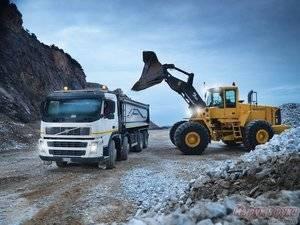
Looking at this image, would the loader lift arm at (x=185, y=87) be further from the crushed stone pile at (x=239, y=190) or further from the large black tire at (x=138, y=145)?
the crushed stone pile at (x=239, y=190)

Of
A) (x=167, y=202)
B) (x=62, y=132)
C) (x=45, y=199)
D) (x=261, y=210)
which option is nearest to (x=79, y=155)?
(x=62, y=132)

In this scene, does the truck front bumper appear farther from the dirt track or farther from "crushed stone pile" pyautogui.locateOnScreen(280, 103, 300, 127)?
"crushed stone pile" pyautogui.locateOnScreen(280, 103, 300, 127)

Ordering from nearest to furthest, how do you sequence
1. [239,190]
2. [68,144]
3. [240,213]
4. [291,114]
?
[240,213] < [239,190] < [68,144] < [291,114]

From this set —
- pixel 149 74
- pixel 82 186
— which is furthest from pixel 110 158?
pixel 149 74

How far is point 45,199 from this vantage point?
1242cm

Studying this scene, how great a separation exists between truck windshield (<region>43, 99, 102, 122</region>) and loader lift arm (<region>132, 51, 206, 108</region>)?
23.8 ft

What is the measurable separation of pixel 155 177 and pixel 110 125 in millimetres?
3684

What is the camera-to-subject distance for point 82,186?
1418 cm

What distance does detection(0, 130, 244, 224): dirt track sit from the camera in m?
10.8

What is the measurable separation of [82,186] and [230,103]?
11.7m

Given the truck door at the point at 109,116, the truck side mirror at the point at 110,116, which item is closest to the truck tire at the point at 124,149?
the truck door at the point at 109,116

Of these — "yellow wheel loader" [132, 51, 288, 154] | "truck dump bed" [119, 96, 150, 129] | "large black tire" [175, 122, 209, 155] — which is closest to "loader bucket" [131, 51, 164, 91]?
"yellow wheel loader" [132, 51, 288, 154]

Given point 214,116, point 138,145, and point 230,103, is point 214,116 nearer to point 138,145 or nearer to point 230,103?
point 230,103

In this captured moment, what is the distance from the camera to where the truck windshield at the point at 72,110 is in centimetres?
1705
